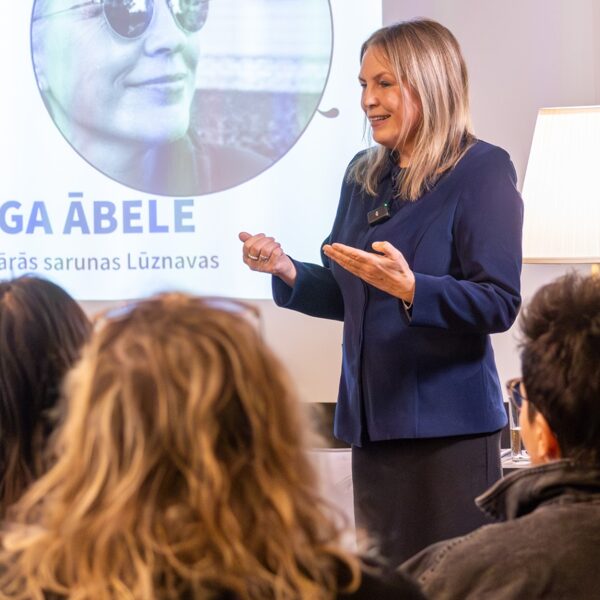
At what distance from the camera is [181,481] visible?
3.03 ft

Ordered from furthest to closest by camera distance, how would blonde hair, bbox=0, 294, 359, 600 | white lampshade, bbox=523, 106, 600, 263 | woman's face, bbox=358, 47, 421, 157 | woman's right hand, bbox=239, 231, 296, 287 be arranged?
white lampshade, bbox=523, 106, 600, 263 < woman's right hand, bbox=239, 231, 296, 287 < woman's face, bbox=358, 47, 421, 157 < blonde hair, bbox=0, 294, 359, 600

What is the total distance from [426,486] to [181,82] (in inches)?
73.7

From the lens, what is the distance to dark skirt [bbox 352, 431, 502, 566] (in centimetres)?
218

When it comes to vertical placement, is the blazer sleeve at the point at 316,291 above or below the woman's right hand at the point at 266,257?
below

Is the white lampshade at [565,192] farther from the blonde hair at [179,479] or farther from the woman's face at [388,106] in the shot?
the blonde hair at [179,479]

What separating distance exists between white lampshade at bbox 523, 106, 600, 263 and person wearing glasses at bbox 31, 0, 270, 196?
118 centimetres

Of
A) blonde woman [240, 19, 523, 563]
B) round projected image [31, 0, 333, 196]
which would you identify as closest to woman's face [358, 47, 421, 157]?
blonde woman [240, 19, 523, 563]

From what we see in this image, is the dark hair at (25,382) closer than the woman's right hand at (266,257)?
Yes

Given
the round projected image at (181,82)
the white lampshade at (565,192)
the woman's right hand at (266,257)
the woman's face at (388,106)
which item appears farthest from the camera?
the round projected image at (181,82)

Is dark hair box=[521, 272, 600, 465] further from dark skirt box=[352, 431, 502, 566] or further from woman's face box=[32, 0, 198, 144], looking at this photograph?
woman's face box=[32, 0, 198, 144]

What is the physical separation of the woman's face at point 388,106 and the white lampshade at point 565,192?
1.52 feet

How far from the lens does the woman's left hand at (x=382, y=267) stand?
2.04 metres

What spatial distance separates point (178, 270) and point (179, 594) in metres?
2.72

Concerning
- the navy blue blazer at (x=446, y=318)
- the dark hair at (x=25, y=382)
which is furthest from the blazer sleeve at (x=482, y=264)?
the dark hair at (x=25, y=382)
